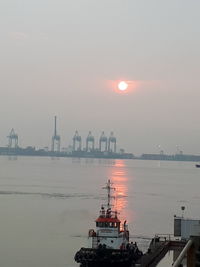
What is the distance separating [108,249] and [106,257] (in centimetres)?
35

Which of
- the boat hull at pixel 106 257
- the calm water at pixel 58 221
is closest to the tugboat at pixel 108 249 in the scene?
the boat hull at pixel 106 257

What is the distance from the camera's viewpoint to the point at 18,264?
19.1m

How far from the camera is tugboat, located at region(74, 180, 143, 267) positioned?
16.1 m

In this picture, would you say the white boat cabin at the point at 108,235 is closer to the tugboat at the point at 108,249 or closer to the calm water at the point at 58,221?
the tugboat at the point at 108,249

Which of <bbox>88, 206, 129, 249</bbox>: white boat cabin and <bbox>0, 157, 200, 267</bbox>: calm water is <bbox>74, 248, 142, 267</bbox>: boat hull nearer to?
<bbox>88, 206, 129, 249</bbox>: white boat cabin

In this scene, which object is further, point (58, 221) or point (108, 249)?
point (58, 221)

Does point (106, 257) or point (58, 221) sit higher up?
point (106, 257)

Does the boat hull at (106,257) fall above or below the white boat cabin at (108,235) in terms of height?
below

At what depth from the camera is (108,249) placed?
642 inches

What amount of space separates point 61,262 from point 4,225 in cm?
1036

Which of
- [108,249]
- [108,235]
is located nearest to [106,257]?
[108,249]

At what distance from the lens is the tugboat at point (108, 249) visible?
634 inches

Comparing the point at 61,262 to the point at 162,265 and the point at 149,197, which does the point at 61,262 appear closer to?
the point at 162,265

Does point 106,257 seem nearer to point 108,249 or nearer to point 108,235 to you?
point 108,249
